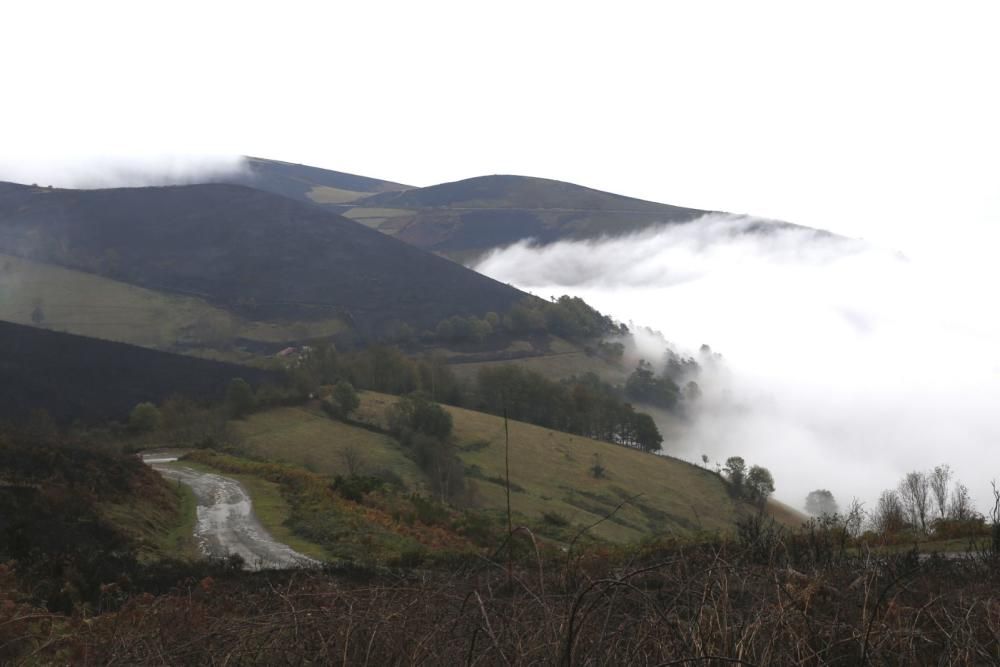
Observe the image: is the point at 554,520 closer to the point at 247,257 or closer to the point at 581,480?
the point at 581,480

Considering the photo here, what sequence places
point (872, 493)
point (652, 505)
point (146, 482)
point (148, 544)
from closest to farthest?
point (148, 544), point (146, 482), point (652, 505), point (872, 493)

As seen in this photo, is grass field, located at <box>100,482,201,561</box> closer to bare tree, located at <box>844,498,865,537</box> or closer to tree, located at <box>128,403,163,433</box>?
bare tree, located at <box>844,498,865,537</box>

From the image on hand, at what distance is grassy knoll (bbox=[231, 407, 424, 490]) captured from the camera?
144 feet

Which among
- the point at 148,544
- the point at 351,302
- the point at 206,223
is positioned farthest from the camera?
the point at 206,223

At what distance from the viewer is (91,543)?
16.1m

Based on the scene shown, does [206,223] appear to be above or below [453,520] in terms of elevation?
above

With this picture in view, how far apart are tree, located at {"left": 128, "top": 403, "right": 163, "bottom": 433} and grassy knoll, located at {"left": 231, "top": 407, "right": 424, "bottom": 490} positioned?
477 cm

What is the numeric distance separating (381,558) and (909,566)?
14.5 m

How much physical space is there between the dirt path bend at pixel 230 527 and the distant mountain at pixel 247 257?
357ft

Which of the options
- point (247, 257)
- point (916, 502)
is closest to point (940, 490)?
point (916, 502)

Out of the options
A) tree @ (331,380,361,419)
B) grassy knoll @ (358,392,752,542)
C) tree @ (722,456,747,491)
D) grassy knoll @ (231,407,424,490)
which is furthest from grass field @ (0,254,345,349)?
tree @ (722,456,747,491)

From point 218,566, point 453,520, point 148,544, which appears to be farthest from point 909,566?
point 453,520

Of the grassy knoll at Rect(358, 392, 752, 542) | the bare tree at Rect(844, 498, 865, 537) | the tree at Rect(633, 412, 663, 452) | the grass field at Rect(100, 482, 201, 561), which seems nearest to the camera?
the bare tree at Rect(844, 498, 865, 537)

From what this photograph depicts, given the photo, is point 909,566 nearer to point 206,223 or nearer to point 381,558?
point 381,558
